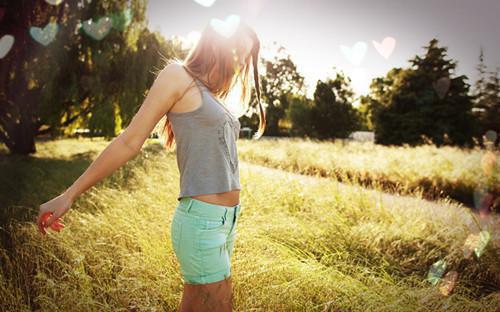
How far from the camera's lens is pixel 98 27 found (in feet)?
44.7

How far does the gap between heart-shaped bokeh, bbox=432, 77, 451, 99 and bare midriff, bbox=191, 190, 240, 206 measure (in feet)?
94.9

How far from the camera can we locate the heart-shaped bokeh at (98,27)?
13.3 m

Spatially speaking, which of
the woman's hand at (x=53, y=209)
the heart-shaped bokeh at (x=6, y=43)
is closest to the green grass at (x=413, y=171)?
the woman's hand at (x=53, y=209)

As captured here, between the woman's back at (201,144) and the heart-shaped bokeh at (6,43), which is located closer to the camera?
the woman's back at (201,144)

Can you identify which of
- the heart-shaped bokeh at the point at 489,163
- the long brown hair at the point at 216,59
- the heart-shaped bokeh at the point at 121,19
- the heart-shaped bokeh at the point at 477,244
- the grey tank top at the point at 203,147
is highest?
the heart-shaped bokeh at the point at 121,19

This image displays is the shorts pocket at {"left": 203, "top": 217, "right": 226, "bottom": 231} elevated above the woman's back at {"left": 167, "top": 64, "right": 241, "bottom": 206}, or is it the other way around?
the woman's back at {"left": 167, "top": 64, "right": 241, "bottom": 206}

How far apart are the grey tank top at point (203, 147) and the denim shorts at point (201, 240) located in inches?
2.6

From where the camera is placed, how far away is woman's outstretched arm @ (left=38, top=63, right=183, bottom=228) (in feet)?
4.74

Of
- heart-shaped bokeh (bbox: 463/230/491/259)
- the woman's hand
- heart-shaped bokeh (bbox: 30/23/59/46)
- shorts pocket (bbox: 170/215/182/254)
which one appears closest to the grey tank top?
shorts pocket (bbox: 170/215/182/254)

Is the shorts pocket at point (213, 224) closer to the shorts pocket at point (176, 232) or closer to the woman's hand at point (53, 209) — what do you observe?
the shorts pocket at point (176, 232)

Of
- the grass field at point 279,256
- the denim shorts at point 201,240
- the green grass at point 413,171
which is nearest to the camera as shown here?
the denim shorts at point 201,240

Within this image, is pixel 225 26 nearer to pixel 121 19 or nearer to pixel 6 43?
pixel 6 43

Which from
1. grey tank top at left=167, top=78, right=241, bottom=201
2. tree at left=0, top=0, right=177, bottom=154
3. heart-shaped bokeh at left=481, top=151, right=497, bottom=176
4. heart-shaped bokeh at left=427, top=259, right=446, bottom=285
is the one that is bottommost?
heart-shaped bokeh at left=427, top=259, right=446, bottom=285

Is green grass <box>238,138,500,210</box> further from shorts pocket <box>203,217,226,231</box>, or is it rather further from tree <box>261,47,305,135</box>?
tree <box>261,47,305,135</box>
